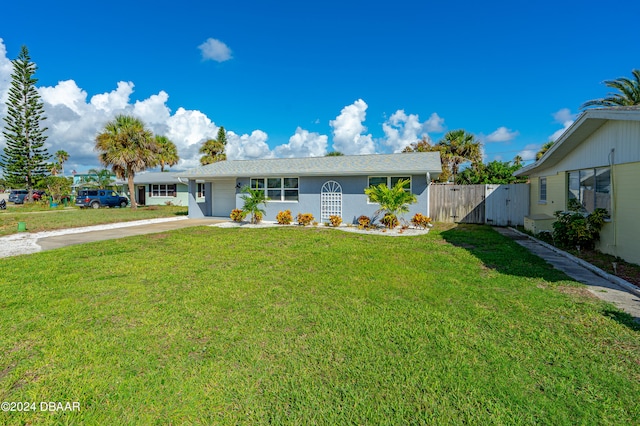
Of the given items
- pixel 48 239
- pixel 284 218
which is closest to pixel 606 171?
pixel 284 218

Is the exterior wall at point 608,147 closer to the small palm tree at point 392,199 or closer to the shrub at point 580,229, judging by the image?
the shrub at point 580,229

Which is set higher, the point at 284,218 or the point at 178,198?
the point at 178,198

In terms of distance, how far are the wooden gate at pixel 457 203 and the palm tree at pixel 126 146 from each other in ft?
73.3

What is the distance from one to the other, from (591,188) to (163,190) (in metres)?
32.3

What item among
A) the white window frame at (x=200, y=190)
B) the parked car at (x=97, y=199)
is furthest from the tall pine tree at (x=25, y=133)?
the white window frame at (x=200, y=190)

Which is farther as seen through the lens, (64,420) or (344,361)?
(344,361)

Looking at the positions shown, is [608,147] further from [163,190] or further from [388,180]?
[163,190]

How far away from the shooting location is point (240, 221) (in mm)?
15641

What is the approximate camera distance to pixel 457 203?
49.3ft

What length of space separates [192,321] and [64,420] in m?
1.62

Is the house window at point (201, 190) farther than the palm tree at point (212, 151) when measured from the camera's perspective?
No

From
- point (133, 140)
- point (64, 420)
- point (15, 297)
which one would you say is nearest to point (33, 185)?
point (133, 140)

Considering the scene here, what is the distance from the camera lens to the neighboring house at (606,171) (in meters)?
6.39

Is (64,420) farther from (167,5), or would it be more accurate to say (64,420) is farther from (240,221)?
(167,5)
